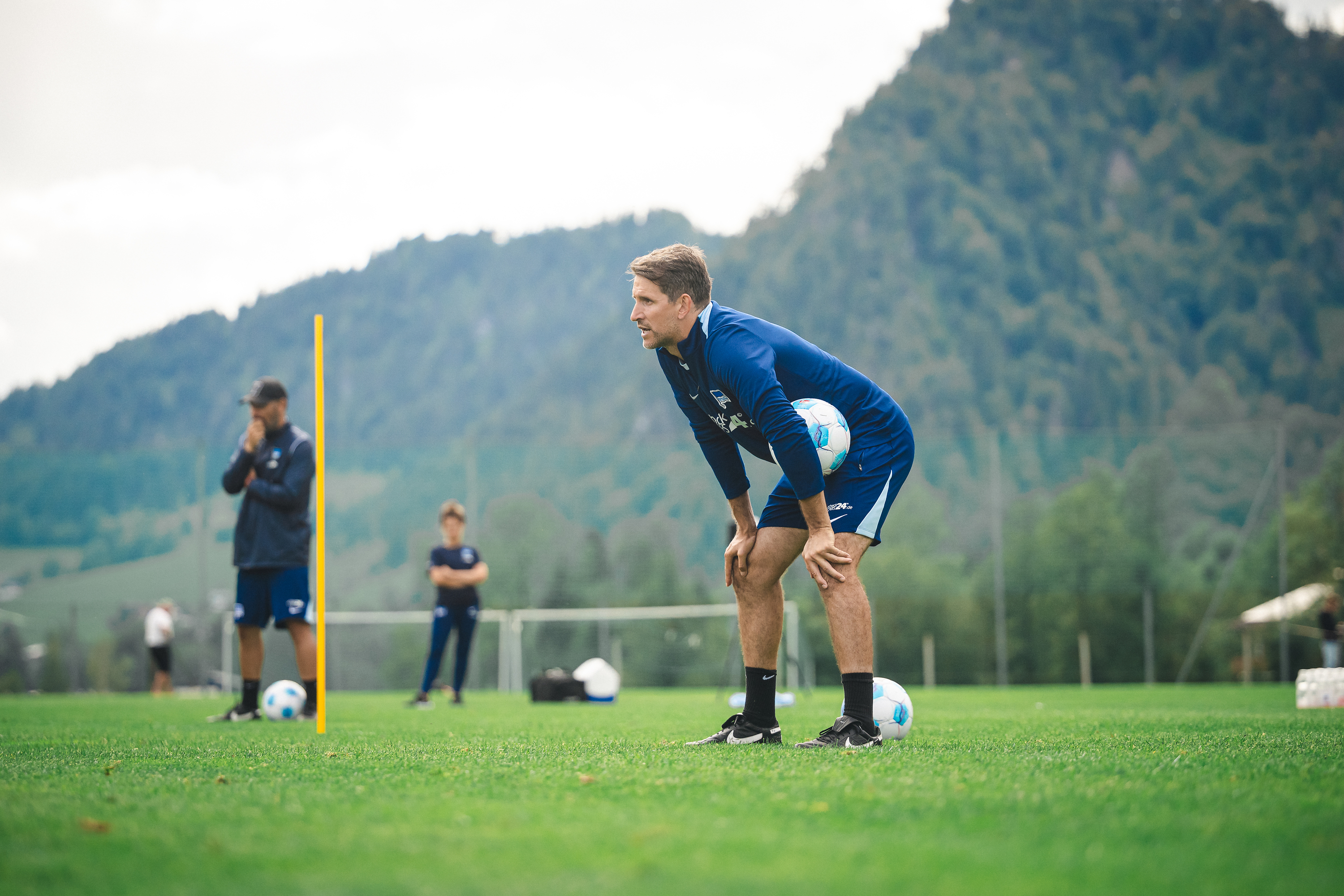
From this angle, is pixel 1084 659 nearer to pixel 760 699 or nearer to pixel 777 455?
pixel 760 699

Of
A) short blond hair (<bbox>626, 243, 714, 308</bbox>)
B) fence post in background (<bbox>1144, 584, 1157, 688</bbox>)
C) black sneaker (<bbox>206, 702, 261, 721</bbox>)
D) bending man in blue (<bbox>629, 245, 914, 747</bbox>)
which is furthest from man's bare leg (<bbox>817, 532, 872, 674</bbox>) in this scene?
fence post in background (<bbox>1144, 584, 1157, 688</bbox>)

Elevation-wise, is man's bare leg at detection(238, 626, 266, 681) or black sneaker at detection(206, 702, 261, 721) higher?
man's bare leg at detection(238, 626, 266, 681)

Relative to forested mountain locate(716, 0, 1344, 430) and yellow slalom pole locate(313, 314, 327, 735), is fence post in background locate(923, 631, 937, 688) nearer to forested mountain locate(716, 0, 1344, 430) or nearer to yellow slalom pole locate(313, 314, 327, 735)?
yellow slalom pole locate(313, 314, 327, 735)

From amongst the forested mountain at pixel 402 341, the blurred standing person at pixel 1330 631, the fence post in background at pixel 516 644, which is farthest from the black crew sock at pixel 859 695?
the forested mountain at pixel 402 341

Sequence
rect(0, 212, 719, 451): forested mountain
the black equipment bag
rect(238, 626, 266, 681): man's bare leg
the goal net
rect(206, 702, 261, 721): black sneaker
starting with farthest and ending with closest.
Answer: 1. rect(0, 212, 719, 451): forested mountain
2. the goal net
3. the black equipment bag
4. rect(206, 702, 261, 721): black sneaker
5. rect(238, 626, 266, 681): man's bare leg

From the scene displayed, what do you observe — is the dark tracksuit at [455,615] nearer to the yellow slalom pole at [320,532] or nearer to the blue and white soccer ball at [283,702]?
the blue and white soccer ball at [283,702]

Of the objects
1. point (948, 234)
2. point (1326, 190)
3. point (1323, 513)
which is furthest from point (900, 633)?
point (1326, 190)

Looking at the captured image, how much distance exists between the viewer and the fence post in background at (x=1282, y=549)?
18.2 meters

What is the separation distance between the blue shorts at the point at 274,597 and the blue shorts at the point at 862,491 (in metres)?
3.93

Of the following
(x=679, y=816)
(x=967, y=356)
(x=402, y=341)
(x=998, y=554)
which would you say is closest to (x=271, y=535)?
(x=679, y=816)

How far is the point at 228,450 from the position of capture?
20.3 metres

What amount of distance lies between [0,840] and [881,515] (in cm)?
301

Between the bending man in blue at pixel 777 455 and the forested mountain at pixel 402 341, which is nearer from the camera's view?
the bending man in blue at pixel 777 455

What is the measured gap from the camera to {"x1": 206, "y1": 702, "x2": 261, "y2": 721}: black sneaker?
7637 millimetres
